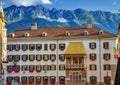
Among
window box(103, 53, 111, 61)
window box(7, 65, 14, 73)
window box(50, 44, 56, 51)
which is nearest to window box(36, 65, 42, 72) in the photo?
window box(50, 44, 56, 51)

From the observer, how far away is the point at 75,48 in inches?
3396

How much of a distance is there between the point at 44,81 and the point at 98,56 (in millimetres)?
13639

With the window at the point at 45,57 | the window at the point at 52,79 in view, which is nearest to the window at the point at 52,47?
the window at the point at 45,57

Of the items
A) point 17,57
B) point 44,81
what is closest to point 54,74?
point 44,81

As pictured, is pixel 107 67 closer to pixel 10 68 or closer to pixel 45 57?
pixel 45 57

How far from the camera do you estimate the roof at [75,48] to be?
8538 centimetres

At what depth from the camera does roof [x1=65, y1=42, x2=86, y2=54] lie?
8538 cm

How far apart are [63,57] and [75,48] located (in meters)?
3.44

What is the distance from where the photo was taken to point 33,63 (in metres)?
88.2

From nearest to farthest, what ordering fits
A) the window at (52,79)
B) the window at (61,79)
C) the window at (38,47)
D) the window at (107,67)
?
1. the window at (107,67)
2. the window at (61,79)
3. the window at (52,79)
4. the window at (38,47)

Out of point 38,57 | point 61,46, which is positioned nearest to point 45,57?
point 38,57

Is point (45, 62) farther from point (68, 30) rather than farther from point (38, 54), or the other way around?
point (68, 30)

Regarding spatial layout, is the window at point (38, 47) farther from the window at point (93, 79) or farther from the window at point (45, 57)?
the window at point (93, 79)

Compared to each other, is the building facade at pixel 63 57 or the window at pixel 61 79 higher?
the building facade at pixel 63 57
